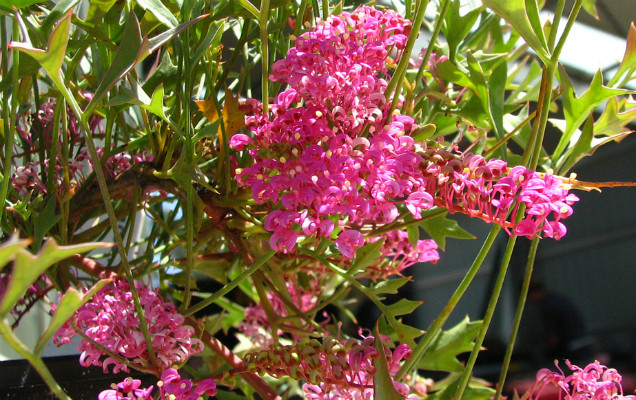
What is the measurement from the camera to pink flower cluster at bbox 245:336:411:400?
22 cm

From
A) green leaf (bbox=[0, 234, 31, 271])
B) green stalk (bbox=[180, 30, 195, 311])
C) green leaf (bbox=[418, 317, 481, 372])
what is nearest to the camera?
green leaf (bbox=[0, 234, 31, 271])

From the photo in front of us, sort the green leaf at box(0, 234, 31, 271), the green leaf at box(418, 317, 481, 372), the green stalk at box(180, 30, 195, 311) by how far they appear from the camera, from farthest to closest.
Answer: the green leaf at box(418, 317, 481, 372), the green stalk at box(180, 30, 195, 311), the green leaf at box(0, 234, 31, 271)

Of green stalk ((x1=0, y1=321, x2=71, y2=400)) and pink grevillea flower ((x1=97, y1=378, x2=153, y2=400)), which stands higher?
green stalk ((x1=0, y1=321, x2=71, y2=400))

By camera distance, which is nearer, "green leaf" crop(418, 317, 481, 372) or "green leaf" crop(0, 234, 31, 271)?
"green leaf" crop(0, 234, 31, 271)

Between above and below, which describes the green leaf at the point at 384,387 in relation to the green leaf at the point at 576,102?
below

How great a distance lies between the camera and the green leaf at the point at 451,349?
326 mm

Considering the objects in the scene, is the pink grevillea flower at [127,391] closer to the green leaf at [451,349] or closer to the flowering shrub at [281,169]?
the flowering shrub at [281,169]

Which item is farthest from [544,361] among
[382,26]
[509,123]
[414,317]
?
[382,26]

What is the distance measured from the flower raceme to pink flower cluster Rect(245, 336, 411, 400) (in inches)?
1.6

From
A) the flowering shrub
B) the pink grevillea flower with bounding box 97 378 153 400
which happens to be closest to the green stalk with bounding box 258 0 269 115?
the flowering shrub

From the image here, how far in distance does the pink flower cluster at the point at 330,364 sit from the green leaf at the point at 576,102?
0.14 meters

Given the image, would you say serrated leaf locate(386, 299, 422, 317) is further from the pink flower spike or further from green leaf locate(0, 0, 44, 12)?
green leaf locate(0, 0, 44, 12)

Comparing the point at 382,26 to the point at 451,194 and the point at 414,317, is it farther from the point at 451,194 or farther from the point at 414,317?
the point at 414,317

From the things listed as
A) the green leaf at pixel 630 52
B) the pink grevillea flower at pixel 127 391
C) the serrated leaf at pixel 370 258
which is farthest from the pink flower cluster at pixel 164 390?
the green leaf at pixel 630 52
